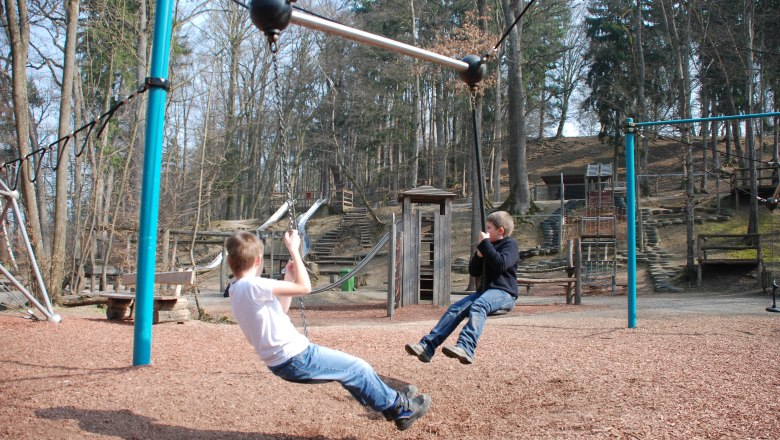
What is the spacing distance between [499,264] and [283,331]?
245 centimetres

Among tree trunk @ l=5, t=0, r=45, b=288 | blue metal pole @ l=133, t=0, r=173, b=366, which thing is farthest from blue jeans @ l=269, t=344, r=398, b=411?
tree trunk @ l=5, t=0, r=45, b=288

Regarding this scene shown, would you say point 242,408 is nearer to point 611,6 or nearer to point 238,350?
point 238,350

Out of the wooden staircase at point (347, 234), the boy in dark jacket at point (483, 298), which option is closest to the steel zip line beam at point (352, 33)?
the boy in dark jacket at point (483, 298)

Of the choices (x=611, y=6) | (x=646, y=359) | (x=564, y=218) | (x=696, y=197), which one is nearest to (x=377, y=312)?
(x=646, y=359)

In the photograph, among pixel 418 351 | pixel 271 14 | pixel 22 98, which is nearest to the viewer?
pixel 271 14

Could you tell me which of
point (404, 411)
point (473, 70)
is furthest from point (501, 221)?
point (404, 411)

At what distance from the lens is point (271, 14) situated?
14.8 feet

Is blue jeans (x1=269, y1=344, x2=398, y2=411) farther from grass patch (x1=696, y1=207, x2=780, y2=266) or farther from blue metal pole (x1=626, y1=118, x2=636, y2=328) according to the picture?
grass patch (x1=696, y1=207, x2=780, y2=266)

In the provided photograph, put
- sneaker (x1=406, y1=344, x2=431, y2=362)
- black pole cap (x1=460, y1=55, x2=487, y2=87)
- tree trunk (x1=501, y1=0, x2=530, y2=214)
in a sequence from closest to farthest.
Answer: sneaker (x1=406, y1=344, x2=431, y2=362)
black pole cap (x1=460, y1=55, x2=487, y2=87)
tree trunk (x1=501, y1=0, x2=530, y2=214)

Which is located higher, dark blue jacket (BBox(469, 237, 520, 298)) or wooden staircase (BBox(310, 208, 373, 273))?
wooden staircase (BBox(310, 208, 373, 273))

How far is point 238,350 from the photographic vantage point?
274 inches

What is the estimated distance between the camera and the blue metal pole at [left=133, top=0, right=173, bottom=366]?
5875 millimetres

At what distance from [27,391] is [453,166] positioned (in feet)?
161

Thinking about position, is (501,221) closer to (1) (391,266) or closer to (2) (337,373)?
(2) (337,373)
